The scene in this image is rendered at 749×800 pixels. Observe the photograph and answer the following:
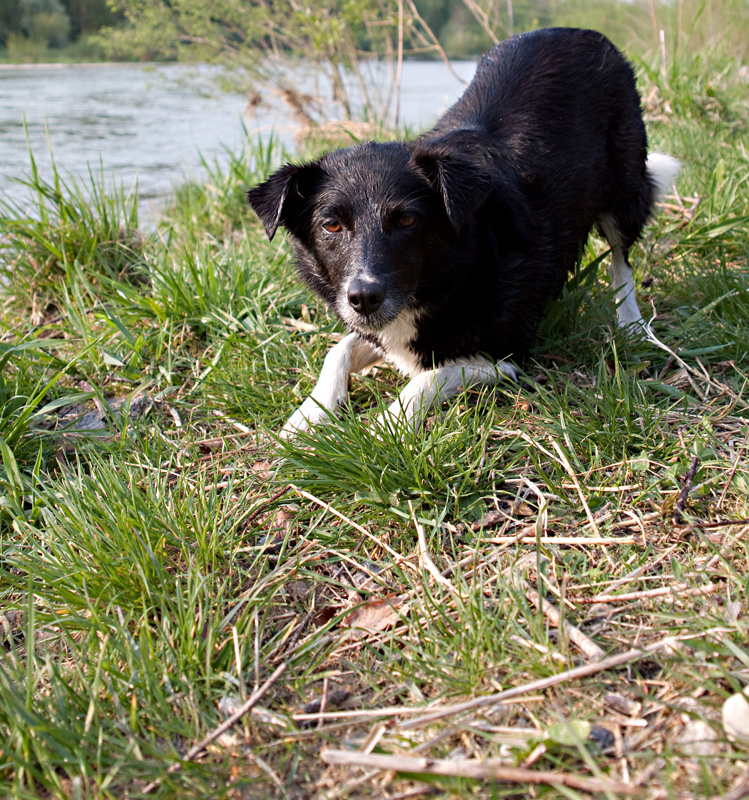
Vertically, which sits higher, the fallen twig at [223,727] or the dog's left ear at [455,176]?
the dog's left ear at [455,176]

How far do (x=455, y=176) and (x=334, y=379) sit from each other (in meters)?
0.90

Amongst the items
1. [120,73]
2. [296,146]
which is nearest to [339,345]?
[296,146]

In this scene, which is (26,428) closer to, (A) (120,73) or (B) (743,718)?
(B) (743,718)

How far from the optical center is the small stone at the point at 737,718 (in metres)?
1.35

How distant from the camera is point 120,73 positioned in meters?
21.3

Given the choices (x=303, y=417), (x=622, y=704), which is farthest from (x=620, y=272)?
(x=622, y=704)

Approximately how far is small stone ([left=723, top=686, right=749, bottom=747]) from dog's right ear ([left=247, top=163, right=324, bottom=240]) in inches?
82.3

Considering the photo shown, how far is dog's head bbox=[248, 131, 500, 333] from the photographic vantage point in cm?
258

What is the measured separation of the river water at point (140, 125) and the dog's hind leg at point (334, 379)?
7.13ft

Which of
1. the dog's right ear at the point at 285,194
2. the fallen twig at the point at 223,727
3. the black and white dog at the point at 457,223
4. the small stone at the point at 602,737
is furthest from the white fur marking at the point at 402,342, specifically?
the small stone at the point at 602,737

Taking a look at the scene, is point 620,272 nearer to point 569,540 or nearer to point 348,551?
point 569,540

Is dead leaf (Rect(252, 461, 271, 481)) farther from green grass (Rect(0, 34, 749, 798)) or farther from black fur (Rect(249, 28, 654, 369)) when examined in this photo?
black fur (Rect(249, 28, 654, 369))

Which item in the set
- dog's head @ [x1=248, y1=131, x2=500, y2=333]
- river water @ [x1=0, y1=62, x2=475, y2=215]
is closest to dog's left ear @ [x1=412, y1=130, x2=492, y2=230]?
dog's head @ [x1=248, y1=131, x2=500, y2=333]

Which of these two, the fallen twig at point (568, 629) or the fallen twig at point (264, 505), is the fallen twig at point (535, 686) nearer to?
the fallen twig at point (568, 629)
